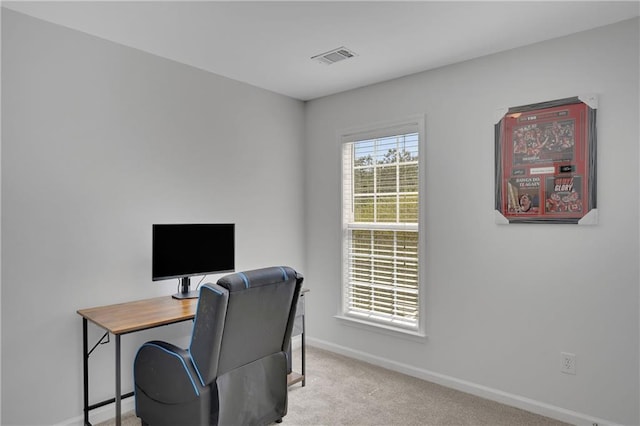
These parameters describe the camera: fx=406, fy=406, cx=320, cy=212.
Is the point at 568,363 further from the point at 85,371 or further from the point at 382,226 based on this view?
the point at 85,371

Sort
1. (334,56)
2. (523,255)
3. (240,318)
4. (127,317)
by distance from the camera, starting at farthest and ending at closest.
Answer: (334,56), (523,255), (127,317), (240,318)

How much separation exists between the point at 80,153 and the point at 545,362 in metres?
3.31

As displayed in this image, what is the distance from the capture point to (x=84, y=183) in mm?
2578

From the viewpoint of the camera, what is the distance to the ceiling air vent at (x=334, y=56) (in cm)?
282

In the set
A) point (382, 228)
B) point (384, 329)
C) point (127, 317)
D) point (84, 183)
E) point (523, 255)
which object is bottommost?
point (384, 329)

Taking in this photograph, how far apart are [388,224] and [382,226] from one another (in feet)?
0.20

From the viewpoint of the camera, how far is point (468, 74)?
302cm

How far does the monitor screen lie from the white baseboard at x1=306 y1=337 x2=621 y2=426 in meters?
1.46

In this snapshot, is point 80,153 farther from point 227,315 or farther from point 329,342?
point 329,342

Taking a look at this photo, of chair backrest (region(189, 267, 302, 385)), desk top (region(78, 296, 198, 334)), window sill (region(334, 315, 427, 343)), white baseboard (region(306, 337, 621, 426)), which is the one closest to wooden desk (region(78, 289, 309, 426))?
desk top (region(78, 296, 198, 334))

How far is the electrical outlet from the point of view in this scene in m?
2.59

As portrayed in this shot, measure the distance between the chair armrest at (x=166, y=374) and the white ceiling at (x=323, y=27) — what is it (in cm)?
185

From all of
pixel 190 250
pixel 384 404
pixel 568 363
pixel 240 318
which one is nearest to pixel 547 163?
pixel 568 363

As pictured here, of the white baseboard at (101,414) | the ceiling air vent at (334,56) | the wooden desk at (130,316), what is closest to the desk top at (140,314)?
the wooden desk at (130,316)
